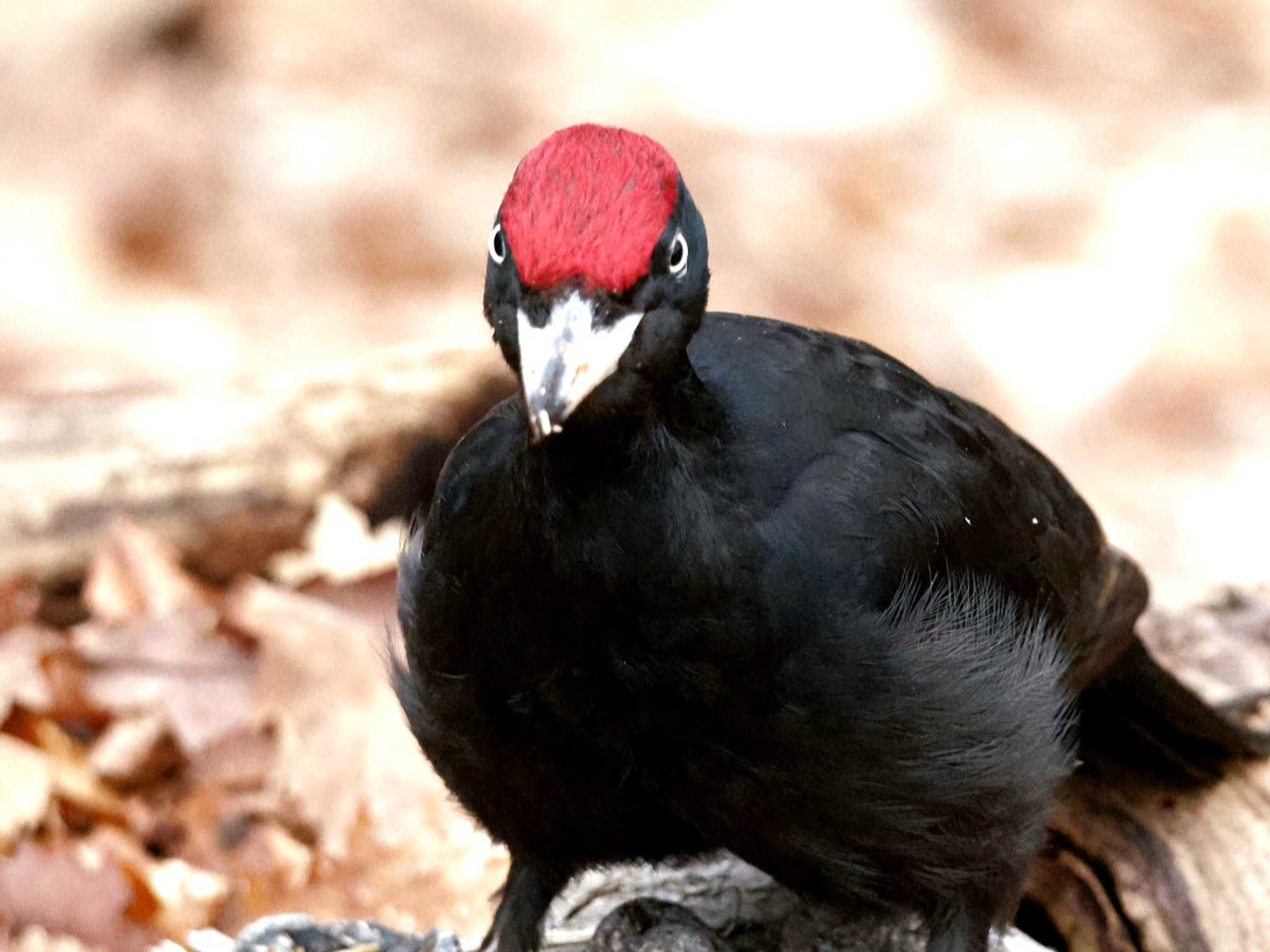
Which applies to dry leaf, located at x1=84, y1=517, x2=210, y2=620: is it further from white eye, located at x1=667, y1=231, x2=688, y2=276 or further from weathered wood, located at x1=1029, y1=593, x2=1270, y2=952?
white eye, located at x1=667, y1=231, x2=688, y2=276

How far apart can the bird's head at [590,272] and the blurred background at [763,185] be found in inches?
161

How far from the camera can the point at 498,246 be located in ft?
8.66

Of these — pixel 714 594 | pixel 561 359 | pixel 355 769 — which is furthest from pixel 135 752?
pixel 561 359

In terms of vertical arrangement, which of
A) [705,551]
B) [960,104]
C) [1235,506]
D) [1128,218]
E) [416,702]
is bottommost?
[416,702]

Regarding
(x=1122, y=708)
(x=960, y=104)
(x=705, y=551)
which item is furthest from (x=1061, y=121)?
(x=705, y=551)

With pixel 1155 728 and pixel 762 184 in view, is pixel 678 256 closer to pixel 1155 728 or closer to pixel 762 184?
pixel 1155 728

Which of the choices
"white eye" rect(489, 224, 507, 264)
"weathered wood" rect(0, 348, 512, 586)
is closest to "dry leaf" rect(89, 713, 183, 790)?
"weathered wood" rect(0, 348, 512, 586)

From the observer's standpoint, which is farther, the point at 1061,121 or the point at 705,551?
the point at 1061,121

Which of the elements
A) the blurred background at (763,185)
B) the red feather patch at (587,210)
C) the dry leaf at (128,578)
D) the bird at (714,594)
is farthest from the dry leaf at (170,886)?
the red feather patch at (587,210)

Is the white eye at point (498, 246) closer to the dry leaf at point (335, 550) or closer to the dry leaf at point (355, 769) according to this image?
the dry leaf at point (355, 769)

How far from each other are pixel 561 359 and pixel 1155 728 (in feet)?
7.80

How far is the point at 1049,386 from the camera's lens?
745 cm

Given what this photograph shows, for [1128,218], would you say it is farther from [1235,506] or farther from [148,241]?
[148,241]

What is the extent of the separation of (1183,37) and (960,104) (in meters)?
1.44
